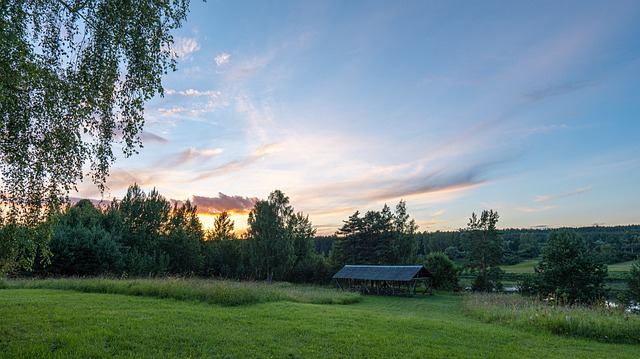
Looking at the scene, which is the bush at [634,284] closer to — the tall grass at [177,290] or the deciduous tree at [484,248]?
the deciduous tree at [484,248]

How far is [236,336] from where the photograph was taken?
8234mm

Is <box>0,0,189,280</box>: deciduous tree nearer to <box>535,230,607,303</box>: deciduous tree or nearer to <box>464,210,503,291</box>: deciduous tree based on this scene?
<box>535,230,607,303</box>: deciduous tree

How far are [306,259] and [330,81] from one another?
35256 mm

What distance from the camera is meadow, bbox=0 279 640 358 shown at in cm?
708

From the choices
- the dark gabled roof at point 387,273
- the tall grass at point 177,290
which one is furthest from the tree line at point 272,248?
the tall grass at point 177,290

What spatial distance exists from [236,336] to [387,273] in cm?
2587

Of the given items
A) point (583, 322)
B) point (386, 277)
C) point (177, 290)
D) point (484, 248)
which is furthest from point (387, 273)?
point (177, 290)

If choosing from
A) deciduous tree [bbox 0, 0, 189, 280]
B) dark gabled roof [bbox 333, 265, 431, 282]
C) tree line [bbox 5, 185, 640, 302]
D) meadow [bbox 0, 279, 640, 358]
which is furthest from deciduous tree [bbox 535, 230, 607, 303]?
deciduous tree [bbox 0, 0, 189, 280]

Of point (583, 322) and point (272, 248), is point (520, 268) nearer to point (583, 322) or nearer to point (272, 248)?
point (272, 248)

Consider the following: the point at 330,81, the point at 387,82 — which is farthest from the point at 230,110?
the point at 387,82

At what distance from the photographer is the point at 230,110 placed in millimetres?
15617

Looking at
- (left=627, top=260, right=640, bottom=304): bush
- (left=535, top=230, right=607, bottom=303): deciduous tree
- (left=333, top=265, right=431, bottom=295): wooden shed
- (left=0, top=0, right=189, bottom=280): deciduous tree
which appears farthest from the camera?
(left=333, top=265, right=431, bottom=295): wooden shed

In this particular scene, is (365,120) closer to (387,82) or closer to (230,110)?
(387,82)

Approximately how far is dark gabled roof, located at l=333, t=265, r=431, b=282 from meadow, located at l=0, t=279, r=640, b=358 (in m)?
17.4
